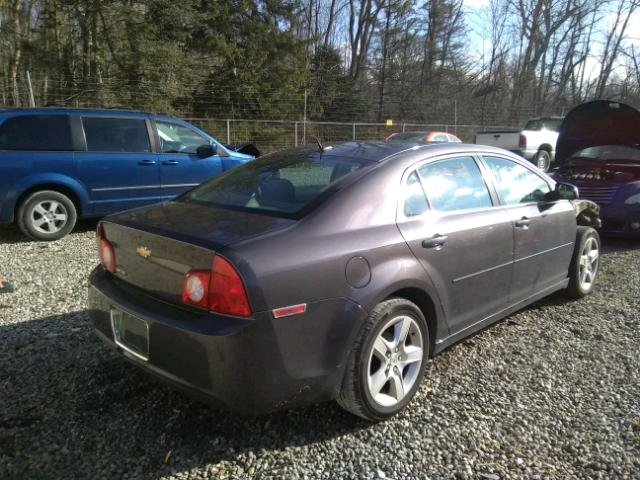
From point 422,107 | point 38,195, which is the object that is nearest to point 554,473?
point 38,195

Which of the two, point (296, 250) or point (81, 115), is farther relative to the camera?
point (81, 115)

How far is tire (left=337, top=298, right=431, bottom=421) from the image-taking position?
8.36ft

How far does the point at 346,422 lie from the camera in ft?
9.02

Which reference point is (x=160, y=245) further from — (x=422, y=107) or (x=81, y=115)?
(x=422, y=107)

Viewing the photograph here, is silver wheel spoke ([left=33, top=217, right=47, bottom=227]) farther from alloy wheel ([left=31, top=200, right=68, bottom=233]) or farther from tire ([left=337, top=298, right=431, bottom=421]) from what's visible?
tire ([left=337, top=298, right=431, bottom=421])

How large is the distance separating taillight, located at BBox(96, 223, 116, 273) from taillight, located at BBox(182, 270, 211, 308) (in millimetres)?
758

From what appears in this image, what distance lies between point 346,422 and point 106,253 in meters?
1.67

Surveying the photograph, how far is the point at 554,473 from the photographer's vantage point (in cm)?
240

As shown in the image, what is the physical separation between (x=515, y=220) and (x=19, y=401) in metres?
3.39

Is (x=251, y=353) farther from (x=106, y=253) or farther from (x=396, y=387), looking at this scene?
(x=106, y=253)

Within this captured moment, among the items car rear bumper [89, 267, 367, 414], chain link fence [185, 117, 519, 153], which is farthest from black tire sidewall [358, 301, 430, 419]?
chain link fence [185, 117, 519, 153]

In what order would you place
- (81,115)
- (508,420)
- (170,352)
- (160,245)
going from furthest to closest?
(81,115) → (508,420) → (160,245) → (170,352)

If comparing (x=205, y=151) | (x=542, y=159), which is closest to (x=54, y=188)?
(x=205, y=151)

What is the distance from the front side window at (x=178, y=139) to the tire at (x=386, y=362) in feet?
17.8
